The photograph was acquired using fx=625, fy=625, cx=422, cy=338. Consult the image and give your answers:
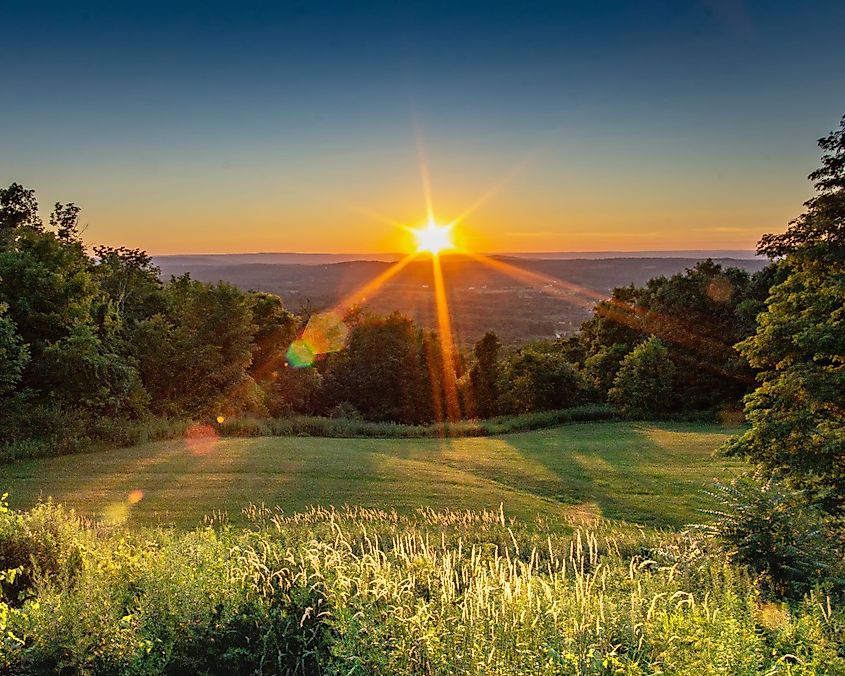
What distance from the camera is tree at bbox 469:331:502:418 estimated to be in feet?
134

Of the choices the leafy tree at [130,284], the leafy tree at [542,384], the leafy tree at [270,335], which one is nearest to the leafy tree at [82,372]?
the leafy tree at [130,284]

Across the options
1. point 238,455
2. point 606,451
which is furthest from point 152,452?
point 606,451

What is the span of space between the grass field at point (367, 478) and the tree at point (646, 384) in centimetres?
968

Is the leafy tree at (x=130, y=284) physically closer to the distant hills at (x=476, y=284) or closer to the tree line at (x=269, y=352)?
the tree line at (x=269, y=352)

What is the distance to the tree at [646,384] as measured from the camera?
33.6 m

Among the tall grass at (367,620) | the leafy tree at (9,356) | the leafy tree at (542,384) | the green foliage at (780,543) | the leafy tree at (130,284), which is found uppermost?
the leafy tree at (130,284)

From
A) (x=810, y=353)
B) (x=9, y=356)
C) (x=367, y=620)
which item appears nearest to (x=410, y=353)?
(x=9, y=356)

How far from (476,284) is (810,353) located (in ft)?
244

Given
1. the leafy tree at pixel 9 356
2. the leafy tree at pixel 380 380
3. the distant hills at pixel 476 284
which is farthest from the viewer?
the distant hills at pixel 476 284

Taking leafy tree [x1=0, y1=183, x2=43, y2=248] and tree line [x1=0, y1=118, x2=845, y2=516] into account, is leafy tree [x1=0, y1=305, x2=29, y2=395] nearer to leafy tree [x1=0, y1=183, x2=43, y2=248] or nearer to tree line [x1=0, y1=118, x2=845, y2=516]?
tree line [x1=0, y1=118, x2=845, y2=516]

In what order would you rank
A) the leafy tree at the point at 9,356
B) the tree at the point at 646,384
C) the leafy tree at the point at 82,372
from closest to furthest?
the leafy tree at the point at 9,356
the leafy tree at the point at 82,372
the tree at the point at 646,384

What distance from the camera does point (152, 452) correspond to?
18406 mm

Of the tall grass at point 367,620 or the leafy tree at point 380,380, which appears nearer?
the tall grass at point 367,620

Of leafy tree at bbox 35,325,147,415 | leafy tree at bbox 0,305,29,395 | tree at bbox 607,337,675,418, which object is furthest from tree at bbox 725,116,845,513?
tree at bbox 607,337,675,418
